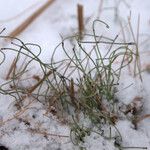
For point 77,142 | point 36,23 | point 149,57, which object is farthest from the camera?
point 36,23

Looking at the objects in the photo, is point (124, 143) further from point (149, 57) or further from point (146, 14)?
point (146, 14)

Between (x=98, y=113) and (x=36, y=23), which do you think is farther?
(x=36, y=23)

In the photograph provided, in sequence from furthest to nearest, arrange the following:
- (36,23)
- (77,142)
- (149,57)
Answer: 1. (36,23)
2. (149,57)
3. (77,142)

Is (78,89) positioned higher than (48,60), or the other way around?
(48,60)

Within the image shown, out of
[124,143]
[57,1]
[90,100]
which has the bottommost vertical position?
[124,143]

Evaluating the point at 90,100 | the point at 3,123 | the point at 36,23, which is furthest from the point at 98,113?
the point at 36,23

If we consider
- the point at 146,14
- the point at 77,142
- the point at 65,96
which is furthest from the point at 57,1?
the point at 77,142

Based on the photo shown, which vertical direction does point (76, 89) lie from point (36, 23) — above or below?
below
